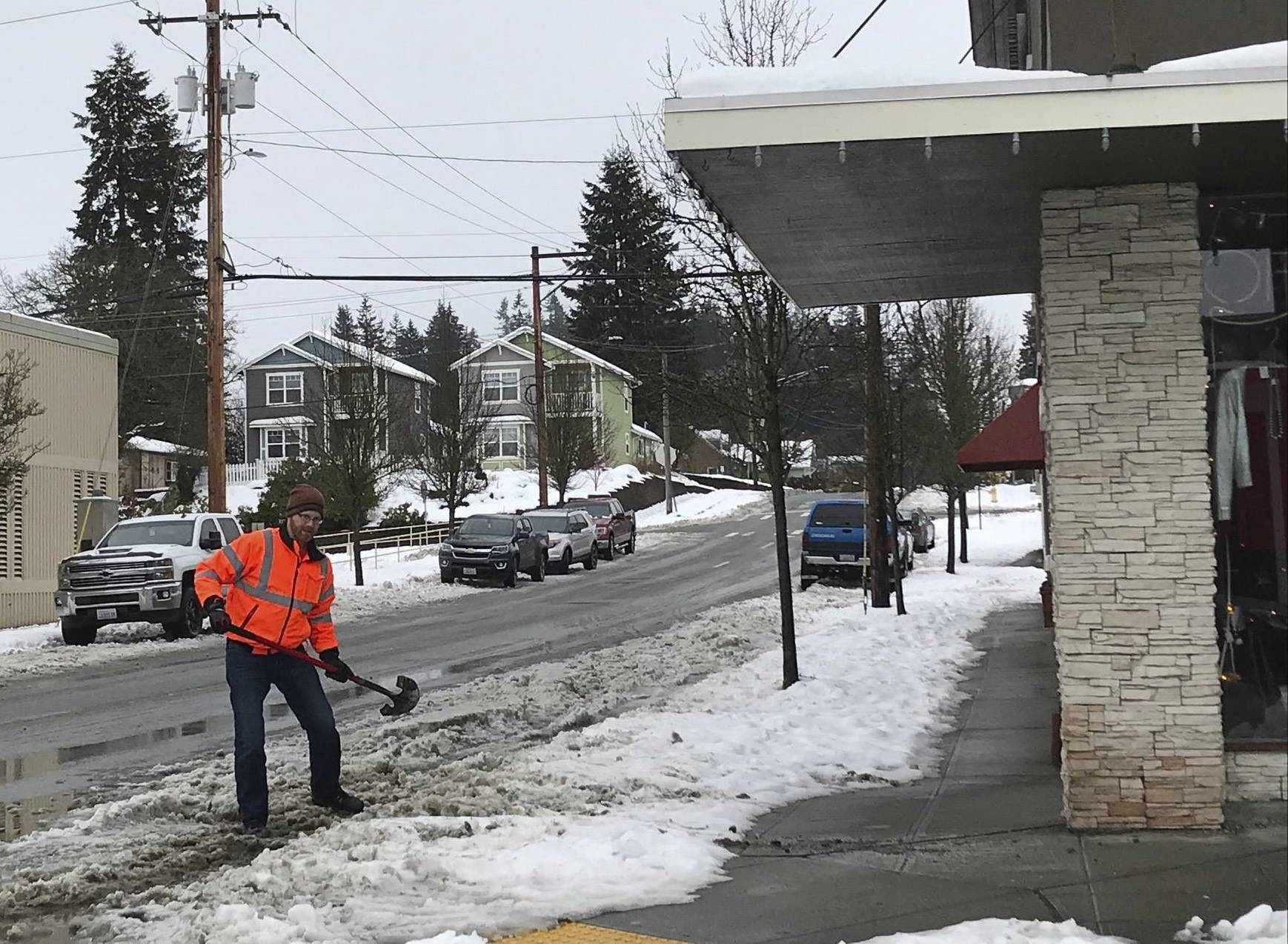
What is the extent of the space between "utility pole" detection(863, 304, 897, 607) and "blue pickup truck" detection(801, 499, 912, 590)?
5.78m

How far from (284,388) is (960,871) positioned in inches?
2562

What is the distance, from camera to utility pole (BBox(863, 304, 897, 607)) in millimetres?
18750

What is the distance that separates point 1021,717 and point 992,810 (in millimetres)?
3512

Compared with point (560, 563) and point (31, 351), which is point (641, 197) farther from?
point (560, 563)

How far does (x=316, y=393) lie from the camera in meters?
48.3

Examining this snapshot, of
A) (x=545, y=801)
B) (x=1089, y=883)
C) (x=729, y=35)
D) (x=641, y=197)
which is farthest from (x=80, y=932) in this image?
(x=729, y=35)

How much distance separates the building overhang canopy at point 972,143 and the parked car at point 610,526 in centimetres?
3066

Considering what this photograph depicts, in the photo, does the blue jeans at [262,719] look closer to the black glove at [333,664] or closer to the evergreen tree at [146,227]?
the black glove at [333,664]

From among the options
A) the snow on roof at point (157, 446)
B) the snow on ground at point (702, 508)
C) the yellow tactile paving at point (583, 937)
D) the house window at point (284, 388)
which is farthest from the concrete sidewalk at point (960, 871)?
the house window at point (284, 388)

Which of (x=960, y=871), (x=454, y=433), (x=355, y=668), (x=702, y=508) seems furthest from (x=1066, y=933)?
(x=702, y=508)

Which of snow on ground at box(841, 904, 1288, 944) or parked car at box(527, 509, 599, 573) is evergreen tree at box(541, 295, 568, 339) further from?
snow on ground at box(841, 904, 1288, 944)

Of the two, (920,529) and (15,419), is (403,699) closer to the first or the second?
(15,419)

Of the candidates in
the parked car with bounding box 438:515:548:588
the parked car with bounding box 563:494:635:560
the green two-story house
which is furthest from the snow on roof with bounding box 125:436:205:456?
the parked car with bounding box 438:515:548:588

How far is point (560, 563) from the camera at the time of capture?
34.4 metres
